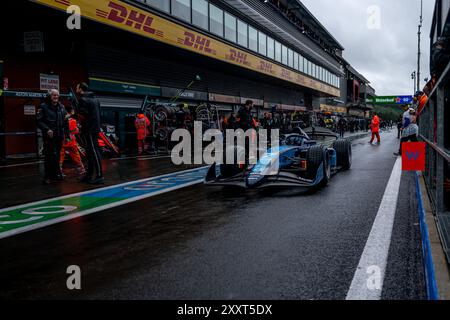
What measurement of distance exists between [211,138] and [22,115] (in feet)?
22.3

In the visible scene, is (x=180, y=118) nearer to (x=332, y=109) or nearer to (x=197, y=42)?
(x=197, y=42)

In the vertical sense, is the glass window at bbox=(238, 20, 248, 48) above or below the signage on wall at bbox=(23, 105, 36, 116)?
above

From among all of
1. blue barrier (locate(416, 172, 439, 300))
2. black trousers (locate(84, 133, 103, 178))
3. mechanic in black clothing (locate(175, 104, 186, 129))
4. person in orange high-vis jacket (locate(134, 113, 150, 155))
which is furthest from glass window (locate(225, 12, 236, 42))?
blue barrier (locate(416, 172, 439, 300))

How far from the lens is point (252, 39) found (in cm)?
2455

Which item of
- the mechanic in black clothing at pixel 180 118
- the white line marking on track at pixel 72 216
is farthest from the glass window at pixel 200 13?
the white line marking on track at pixel 72 216

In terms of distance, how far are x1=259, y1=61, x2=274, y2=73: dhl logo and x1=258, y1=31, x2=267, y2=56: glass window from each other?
2.60 feet

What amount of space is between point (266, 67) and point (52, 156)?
18.7 metres

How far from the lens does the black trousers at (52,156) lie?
26.9 feet

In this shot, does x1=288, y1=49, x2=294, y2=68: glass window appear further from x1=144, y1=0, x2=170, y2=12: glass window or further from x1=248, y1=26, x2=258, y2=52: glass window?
x1=144, y1=0, x2=170, y2=12: glass window

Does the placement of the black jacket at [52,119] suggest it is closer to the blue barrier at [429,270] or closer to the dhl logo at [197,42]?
the blue barrier at [429,270]

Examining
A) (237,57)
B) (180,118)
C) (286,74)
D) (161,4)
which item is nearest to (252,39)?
(237,57)

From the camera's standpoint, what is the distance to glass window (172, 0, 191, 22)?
56.2 ft

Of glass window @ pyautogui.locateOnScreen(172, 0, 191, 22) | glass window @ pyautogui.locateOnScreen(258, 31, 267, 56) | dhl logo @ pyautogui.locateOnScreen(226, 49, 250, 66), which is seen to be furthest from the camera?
glass window @ pyautogui.locateOnScreen(258, 31, 267, 56)

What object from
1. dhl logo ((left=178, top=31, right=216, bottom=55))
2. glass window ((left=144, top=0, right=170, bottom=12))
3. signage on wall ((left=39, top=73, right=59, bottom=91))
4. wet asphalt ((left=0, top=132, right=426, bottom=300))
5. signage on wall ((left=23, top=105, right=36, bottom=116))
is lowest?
wet asphalt ((left=0, top=132, right=426, bottom=300))
